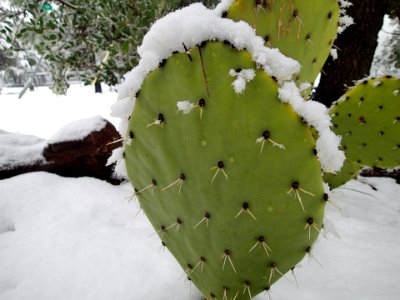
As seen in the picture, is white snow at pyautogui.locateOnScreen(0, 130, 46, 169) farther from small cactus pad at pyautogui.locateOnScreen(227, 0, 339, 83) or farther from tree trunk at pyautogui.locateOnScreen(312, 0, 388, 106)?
tree trunk at pyautogui.locateOnScreen(312, 0, 388, 106)

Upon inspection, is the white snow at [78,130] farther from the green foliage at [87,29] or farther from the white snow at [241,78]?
the white snow at [241,78]

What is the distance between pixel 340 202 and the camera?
1.96m

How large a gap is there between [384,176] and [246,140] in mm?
2727

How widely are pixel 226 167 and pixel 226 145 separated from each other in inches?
2.2

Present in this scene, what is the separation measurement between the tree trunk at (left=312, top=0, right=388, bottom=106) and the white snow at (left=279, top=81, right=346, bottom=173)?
191 cm

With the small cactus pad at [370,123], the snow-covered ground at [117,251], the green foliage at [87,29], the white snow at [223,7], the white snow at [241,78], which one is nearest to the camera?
the white snow at [241,78]

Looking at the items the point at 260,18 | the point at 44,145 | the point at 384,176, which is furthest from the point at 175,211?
the point at 384,176

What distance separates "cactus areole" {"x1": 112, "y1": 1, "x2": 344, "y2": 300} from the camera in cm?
59

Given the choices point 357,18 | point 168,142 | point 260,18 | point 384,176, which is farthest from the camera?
point 384,176

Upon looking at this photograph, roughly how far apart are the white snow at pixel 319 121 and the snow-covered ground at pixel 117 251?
0.39 meters

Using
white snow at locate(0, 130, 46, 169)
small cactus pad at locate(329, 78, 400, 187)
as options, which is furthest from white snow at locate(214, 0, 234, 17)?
white snow at locate(0, 130, 46, 169)

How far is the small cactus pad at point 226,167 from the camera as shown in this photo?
1.95 feet

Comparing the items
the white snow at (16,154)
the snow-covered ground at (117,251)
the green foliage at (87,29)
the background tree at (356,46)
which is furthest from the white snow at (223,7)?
the white snow at (16,154)

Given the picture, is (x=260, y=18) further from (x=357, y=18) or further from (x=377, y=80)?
(x=357, y=18)
